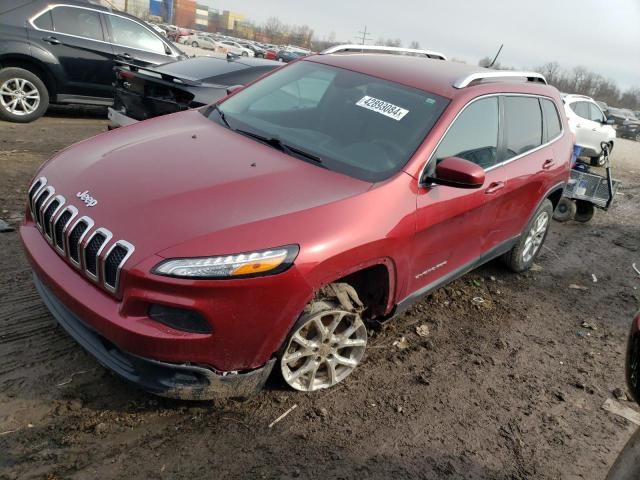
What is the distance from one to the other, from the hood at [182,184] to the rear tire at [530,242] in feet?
8.48

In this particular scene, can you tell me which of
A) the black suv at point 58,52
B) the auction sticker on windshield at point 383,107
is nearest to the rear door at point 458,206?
the auction sticker on windshield at point 383,107

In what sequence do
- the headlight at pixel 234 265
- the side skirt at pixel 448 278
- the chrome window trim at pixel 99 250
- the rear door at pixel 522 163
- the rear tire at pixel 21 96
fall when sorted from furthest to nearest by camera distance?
1. the rear tire at pixel 21 96
2. the rear door at pixel 522 163
3. the side skirt at pixel 448 278
4. the chrome window trim at pixel 99 250
5. the headlight at pixel 234 265

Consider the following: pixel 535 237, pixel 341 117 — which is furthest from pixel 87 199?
pixel 535 237

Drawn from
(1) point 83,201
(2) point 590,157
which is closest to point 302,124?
(1) point 83,201

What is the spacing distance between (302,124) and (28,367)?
2.16m

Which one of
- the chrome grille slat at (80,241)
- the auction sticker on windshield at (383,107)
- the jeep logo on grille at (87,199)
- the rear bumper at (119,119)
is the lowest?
the rear bumper at (119,119)

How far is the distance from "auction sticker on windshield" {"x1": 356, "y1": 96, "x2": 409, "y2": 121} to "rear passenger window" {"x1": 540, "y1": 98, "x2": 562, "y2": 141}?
1.95 meters

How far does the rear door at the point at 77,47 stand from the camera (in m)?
7.39

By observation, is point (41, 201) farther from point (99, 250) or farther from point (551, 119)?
point (551, 119)

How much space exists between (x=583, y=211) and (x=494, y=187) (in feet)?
15.2

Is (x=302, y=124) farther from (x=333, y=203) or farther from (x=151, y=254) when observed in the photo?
(x=151, y=254)

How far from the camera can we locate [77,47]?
25.0 feet

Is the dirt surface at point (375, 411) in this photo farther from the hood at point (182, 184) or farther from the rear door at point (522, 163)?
the hood at point (182, 184)

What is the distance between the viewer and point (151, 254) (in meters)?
2.20
